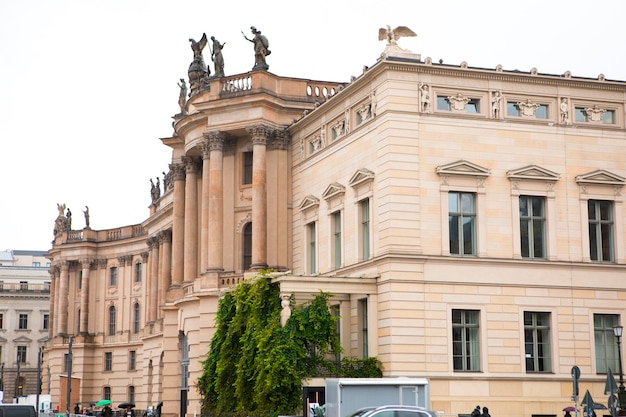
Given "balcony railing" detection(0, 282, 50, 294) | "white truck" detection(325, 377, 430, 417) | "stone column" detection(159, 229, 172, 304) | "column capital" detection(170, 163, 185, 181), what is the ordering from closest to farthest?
"white truck" detection(325, 377, 430, 417) < "column capital" detection(170, 163, 185, 181) < "stone column" detection(159, 229, 172, 304) < "balcony railing" detection(0, 282, 50, 294)

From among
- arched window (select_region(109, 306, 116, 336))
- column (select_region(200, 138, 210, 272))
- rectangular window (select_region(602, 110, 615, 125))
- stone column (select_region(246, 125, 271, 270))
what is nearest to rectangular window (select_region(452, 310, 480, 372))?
rectangular window (select_region(602, 110, 615, 125))

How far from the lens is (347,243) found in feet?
161

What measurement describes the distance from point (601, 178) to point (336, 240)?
500 inches

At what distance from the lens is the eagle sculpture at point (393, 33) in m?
46.3

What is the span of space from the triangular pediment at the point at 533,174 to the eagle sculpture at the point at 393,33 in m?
7.55

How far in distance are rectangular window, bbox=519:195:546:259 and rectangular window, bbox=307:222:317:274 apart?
465 inches

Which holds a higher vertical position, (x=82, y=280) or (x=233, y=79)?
(x=233, y=79)

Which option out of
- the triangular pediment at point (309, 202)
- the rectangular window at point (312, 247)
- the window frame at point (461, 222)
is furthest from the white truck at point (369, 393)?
the triangular pediment at point (309, 202)

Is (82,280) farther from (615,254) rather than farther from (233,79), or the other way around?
(615,254)

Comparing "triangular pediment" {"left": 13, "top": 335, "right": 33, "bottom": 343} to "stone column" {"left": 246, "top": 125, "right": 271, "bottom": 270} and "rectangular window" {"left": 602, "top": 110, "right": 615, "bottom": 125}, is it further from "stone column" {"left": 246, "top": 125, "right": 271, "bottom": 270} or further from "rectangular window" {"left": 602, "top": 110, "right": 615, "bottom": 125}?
"rectangular window" {"left": 602, "top": 110, "right": 615, "bottom": 125}

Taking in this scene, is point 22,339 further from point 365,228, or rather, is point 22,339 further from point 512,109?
point 512,109

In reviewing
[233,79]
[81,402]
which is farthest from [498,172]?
[81,402]

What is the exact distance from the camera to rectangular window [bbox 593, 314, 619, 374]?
46.0 metres

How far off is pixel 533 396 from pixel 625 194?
10093 mm
